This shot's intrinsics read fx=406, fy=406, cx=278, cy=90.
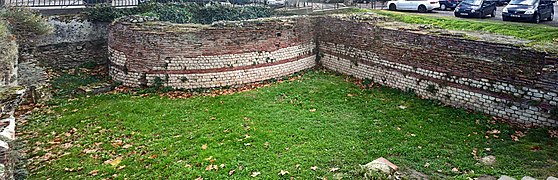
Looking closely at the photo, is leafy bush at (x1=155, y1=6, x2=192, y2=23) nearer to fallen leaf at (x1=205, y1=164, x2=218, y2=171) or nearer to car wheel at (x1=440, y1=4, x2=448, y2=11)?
fallen leaf at (x1=205, y1=164, x2=218, y2=171)

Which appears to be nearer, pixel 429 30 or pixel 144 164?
pixel 144 164

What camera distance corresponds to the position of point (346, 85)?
1240 cm

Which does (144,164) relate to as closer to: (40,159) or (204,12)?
(40,159)

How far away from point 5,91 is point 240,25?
24.8 ft

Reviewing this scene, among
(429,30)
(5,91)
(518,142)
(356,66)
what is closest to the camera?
(5,91)

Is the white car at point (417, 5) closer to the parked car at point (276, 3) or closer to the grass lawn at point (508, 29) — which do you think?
the parked car at point (276, 3)

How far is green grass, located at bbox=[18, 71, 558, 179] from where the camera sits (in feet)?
23.8

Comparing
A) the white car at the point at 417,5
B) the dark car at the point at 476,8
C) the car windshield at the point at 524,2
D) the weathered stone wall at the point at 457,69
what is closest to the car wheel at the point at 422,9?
the white car at the point at 417,5

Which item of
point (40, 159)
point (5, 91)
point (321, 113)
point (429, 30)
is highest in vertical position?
point (429, 30)

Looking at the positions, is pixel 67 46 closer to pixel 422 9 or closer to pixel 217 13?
pixel 217 13

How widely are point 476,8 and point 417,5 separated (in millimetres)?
3480

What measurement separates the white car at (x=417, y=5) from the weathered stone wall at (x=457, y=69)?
28.9ft

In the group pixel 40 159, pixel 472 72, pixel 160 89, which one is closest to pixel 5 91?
pixel 40 159

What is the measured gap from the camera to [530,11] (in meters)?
16.1
